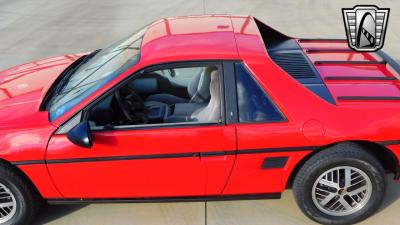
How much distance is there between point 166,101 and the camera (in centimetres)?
373

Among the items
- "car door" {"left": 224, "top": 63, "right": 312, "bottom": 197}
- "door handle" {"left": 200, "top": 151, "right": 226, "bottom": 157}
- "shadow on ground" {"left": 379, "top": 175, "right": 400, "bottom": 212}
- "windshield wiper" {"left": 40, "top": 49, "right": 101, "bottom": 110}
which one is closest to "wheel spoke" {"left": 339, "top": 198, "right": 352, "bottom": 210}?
"shadow on ground" {"left": 379, "top": 175, "right": 400, "bottom": 212}

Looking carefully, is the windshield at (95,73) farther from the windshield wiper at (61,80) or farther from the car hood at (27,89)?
the car hood at (27,89)

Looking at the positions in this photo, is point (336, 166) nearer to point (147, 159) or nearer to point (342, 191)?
point (342, 191)

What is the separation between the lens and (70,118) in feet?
9.39

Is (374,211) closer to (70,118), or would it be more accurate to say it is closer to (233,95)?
(233,95)

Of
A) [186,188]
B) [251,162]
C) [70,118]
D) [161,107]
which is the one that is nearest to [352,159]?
[251,162]

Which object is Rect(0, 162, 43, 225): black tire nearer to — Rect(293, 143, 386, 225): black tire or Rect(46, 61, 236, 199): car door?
Rect(46, 61, 236, 199): car door

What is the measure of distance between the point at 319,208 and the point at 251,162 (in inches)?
28.8

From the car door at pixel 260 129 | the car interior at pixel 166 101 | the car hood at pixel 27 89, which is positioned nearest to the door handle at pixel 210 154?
the car door at pixel 260 129

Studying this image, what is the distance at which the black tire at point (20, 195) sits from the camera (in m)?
2.97

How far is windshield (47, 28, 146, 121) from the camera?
2955mm

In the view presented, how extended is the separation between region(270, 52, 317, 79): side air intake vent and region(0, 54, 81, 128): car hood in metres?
1.93

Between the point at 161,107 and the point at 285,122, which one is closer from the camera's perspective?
the point at 285,122

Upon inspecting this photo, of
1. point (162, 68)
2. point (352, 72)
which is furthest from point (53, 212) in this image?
point (352, 72)
